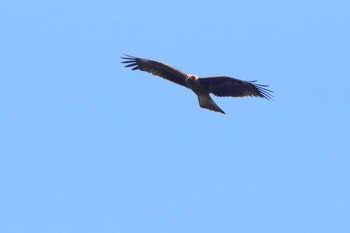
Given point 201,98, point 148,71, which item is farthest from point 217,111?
point 148,71

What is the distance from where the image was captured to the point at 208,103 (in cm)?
2400

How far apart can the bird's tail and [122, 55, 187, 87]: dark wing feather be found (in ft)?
3.07

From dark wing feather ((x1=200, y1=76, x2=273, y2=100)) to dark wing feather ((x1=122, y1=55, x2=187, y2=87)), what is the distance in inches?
41.4

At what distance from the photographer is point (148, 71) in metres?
25.3

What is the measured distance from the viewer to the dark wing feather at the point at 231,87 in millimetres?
23342

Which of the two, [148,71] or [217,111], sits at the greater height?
[148,71]

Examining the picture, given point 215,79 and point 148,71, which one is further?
point 148,71

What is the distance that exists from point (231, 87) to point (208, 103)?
0.63 metres

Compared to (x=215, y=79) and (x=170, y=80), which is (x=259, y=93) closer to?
(x=215, y=79)

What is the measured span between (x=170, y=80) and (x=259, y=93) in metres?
2.64

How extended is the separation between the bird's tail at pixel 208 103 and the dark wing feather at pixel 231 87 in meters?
0.20

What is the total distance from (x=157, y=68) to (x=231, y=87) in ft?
7.20

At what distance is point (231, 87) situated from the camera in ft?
78.2

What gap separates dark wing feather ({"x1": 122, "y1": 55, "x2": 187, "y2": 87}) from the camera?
24.9 meters
